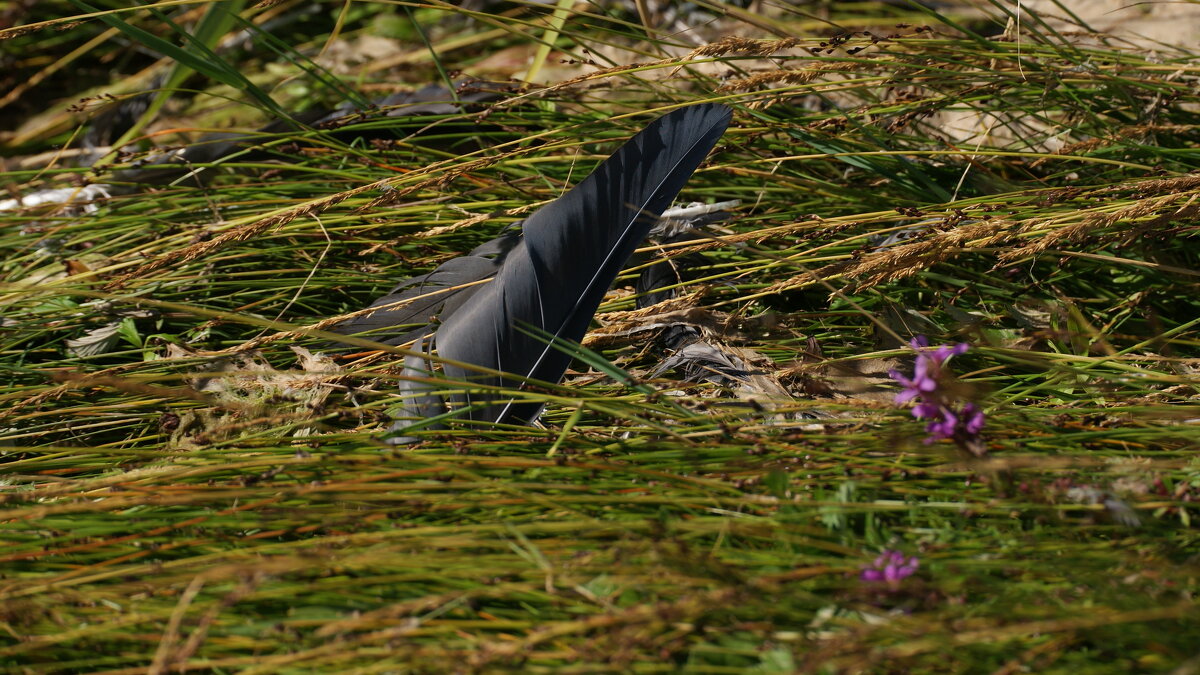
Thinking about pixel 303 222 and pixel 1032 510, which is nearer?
pixel 1032 510

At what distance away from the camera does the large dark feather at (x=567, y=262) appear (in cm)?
137

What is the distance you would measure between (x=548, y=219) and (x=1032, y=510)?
2.78 feet

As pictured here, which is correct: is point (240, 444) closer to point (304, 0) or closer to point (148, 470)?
point (148, 470)

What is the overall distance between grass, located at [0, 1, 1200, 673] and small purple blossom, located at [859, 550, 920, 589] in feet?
0.06

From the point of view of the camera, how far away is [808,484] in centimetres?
111

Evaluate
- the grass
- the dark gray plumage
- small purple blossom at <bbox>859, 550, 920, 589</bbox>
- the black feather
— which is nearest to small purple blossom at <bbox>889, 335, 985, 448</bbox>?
the grass

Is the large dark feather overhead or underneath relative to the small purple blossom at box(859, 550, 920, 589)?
overhead

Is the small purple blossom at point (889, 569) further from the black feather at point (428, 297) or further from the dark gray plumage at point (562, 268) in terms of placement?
the black feather at point (428, 297)

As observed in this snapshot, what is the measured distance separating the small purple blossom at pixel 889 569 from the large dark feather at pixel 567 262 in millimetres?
594

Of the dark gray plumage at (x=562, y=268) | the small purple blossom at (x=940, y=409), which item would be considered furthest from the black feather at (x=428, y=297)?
the small purple blossom at (x=940, y=409)

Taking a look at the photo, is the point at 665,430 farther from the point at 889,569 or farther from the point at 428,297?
the point at 428,297

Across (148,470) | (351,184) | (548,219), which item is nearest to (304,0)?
(351,184)

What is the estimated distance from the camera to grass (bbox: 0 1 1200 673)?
2.92ft

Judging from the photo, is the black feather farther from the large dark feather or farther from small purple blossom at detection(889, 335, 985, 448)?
small purple blossom at detection(889, 335, 985, 448)
